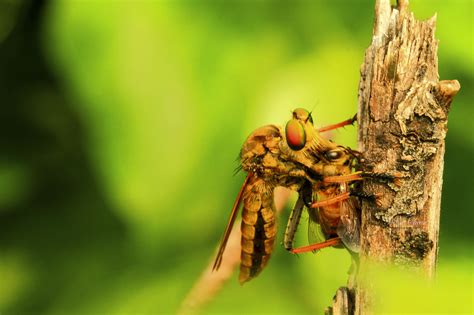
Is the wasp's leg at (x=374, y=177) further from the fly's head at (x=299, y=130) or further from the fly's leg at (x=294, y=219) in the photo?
the fly's leg at (x=294, y=219)

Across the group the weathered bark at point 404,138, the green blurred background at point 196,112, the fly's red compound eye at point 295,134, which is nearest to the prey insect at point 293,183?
the fly's red compound eye at point 295,134

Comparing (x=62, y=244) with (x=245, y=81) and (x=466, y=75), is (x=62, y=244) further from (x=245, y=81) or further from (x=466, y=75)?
(x=466, y=75)

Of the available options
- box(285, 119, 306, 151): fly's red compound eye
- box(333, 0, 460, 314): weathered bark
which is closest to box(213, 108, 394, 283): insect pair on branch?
box(285, 119, 306, 151): fly's red compound eye

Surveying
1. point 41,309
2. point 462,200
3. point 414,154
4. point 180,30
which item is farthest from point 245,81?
point 41,309

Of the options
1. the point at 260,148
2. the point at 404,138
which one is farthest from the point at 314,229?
the point at 404,138

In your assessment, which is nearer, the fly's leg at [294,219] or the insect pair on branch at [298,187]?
the insect pair on branch at [298,187]

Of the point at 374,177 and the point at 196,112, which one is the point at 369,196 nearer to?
the point at 374,177

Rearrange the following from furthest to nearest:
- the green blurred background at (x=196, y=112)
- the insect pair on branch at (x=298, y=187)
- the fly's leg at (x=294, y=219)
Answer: the green blurred background at (x=196, y=112) < the fly's leg at (x=294, y=219) < the insect pair on branch at (x=298, y=187)
